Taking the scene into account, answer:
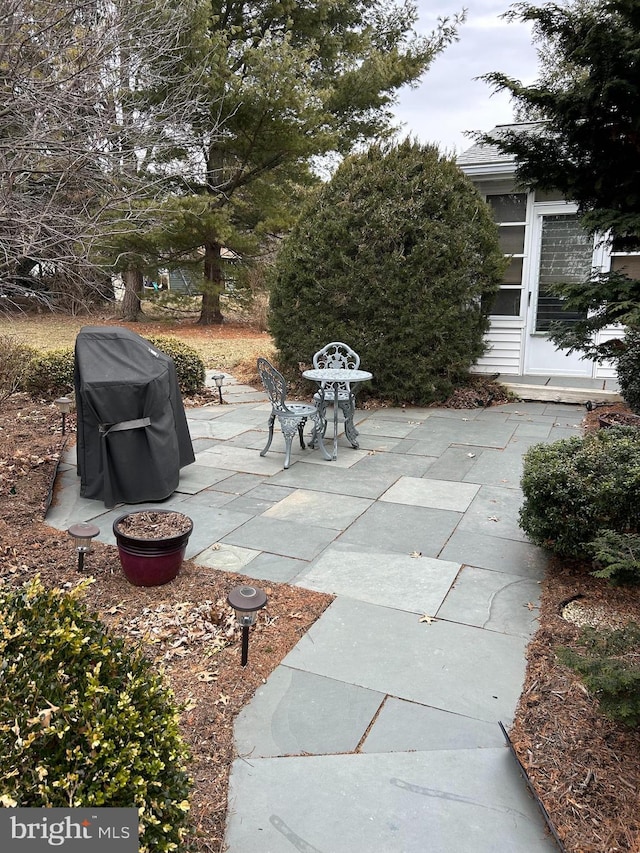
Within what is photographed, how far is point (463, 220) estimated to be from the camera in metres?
6.78

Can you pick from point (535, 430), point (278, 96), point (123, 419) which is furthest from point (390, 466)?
point (278, 96)

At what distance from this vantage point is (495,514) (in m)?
3.97

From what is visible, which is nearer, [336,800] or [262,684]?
[336,800]

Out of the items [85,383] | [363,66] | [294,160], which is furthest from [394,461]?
[363,66]

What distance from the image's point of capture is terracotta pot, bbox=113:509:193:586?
9.41 ft

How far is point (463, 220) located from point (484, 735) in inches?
235

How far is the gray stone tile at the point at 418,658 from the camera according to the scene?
218cm

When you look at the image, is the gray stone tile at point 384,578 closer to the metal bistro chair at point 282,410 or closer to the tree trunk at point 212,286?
the metal bistro chair at point 282,410

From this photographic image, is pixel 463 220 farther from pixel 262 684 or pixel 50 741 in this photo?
pixel 50 741

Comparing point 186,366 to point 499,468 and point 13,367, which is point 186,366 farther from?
point 499,468

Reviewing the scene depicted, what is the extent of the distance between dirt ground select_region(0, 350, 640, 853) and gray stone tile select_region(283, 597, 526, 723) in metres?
0.07

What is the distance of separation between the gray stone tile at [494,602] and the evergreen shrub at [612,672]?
2.53ft

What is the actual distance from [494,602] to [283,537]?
1.32 meters

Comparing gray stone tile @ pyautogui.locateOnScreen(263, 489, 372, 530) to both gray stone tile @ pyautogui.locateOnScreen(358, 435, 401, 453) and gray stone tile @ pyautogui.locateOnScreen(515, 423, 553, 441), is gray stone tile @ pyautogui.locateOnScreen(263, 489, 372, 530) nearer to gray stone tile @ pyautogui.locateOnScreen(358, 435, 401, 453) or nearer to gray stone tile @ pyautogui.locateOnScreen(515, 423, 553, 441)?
gray stone tile @ pyautogui.locateOnScreen(358, 435, 401, 453)
